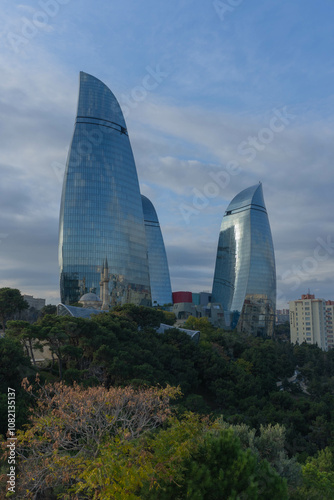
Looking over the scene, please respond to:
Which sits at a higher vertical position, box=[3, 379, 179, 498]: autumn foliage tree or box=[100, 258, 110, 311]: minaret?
box=[100, 258, 110, 311]: minaret

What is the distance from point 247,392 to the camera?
52156 mm

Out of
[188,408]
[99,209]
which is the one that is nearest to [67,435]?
[188,408]

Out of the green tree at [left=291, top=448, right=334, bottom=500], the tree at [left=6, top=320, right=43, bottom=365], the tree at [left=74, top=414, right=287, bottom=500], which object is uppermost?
the tree at [left=6, top=320, right=43, bottom=365]

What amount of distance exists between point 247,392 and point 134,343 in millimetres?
15069

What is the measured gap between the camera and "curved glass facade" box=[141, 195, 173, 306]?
148m

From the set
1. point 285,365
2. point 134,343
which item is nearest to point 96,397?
point 134,343

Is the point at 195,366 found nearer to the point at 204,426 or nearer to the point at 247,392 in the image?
the point at 247,392

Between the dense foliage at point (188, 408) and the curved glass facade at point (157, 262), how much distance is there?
63.3 m

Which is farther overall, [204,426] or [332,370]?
[332,370]

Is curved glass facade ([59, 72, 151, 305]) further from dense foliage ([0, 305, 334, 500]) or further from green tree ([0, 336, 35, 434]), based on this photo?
green tree ([0, 336, 35, 434])

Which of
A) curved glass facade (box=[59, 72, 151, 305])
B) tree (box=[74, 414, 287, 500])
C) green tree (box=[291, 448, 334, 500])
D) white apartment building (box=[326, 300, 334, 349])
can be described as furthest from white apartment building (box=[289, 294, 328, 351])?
tree (box=[74, 414, 287, 500])

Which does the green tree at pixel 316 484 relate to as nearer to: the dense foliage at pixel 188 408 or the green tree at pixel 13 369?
the dense foliage at pixel 188 408

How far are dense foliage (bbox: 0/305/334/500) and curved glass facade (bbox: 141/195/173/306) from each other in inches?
2493

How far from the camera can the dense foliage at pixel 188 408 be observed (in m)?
14.4
